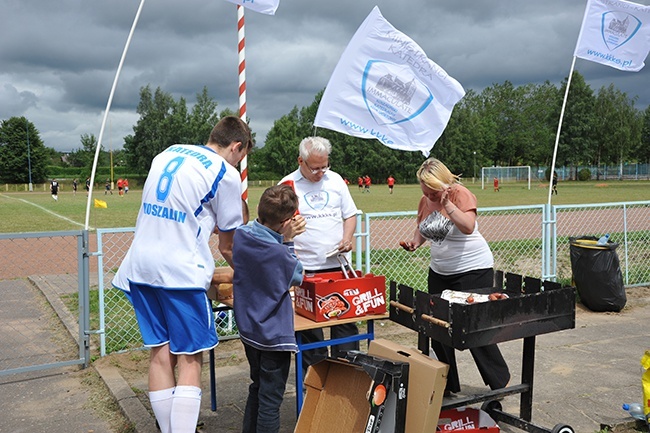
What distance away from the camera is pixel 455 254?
436 centimetres

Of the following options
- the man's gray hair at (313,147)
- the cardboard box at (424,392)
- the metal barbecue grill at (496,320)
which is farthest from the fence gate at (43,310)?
the cardboard box at (424,392)

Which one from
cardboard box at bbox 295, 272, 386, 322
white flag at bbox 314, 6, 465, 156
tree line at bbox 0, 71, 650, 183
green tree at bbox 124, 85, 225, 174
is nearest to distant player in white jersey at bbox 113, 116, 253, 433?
cardboard box at bbox 295, 272, 386, 322

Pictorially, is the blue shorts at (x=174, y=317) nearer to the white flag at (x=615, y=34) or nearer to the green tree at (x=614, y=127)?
the white flag at (x=615, y=34)

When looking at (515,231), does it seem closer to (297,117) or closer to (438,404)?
(438,404)

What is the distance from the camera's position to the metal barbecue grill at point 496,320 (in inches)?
131

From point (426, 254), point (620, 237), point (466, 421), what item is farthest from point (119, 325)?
point (620, 237)

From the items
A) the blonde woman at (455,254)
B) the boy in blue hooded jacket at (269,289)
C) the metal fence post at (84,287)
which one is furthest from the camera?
the metal fence post at (84,287)

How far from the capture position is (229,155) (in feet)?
11.1

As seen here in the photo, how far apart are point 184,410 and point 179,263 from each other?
82 cm

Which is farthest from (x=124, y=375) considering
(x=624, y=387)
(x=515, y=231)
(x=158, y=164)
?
(x=515, y=231)

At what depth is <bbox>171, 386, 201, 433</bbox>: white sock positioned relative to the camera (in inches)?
127

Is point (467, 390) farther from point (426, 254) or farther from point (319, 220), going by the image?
point (426, 254)

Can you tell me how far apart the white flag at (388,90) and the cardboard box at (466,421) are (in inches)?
87.4

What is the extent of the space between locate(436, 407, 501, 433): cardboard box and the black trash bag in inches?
170
